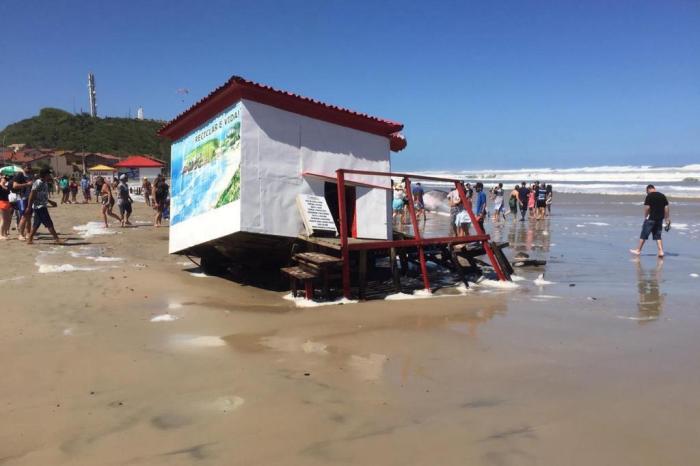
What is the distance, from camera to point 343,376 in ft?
15.5

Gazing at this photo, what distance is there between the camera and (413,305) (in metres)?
7.75

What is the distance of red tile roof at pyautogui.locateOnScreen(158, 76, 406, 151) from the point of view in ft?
26.7

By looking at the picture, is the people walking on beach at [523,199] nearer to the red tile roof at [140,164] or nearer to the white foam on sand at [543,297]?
the white foam on sand at [543,297]

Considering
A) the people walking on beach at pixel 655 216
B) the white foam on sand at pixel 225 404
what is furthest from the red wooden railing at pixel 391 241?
the people walking on beach at pixel 655 216

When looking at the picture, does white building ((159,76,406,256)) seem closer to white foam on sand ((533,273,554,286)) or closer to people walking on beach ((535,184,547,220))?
white foam on sand ((533,273,554,286))

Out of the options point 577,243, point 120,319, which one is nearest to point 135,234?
point 120,319

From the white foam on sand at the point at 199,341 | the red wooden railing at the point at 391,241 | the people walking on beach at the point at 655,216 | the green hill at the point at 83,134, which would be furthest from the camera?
the green hill at the point at 83,134

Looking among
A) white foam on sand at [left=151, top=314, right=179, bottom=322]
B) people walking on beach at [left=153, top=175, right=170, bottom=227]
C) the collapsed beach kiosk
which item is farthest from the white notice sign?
people walking on beach at [left=153, top=175, right=170, bottom=227]

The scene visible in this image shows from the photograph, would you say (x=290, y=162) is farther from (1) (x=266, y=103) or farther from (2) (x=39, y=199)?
(2) (x=39, y=199)

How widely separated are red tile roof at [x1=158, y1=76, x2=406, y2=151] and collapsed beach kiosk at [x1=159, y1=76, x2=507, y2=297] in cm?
2

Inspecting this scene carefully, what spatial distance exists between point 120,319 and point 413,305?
4.05 meters

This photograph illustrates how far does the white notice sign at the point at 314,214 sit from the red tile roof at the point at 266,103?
147 cm

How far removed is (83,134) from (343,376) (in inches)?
3971

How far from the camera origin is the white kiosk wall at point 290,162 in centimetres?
830
